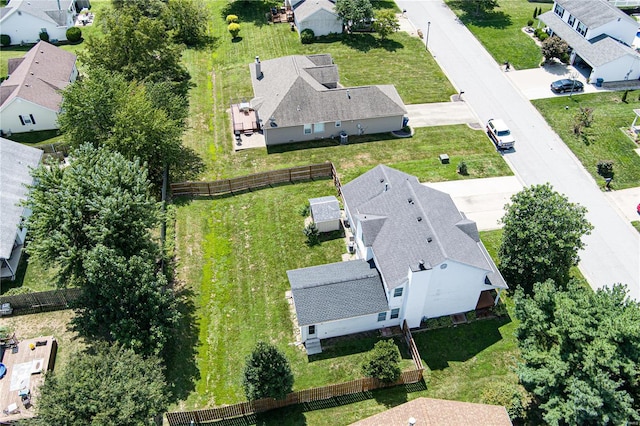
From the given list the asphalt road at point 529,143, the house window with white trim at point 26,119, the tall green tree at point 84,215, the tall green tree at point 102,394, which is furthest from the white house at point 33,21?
the tall green tree at point 102,394

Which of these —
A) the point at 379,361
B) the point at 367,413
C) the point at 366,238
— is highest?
the point at 366,238

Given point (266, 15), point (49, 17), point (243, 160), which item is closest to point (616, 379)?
point (243, 160)

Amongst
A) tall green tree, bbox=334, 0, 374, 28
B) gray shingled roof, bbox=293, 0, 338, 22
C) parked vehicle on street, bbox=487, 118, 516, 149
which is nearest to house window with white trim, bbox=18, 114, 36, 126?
gray shingled roof, bbox=293, 0, 338, 22

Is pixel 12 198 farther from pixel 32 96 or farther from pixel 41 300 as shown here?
pixel 32 96

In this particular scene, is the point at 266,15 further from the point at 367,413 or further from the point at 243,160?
the point at 367,413

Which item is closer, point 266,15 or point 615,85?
point 615,85

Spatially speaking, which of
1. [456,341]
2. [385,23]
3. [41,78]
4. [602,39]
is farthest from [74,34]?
[602,39]

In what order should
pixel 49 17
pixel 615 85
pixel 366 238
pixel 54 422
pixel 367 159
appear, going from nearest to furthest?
pixel 54 422, pixel 366 238, pixel 367 159, pixel 615 85, pixel 49 17
